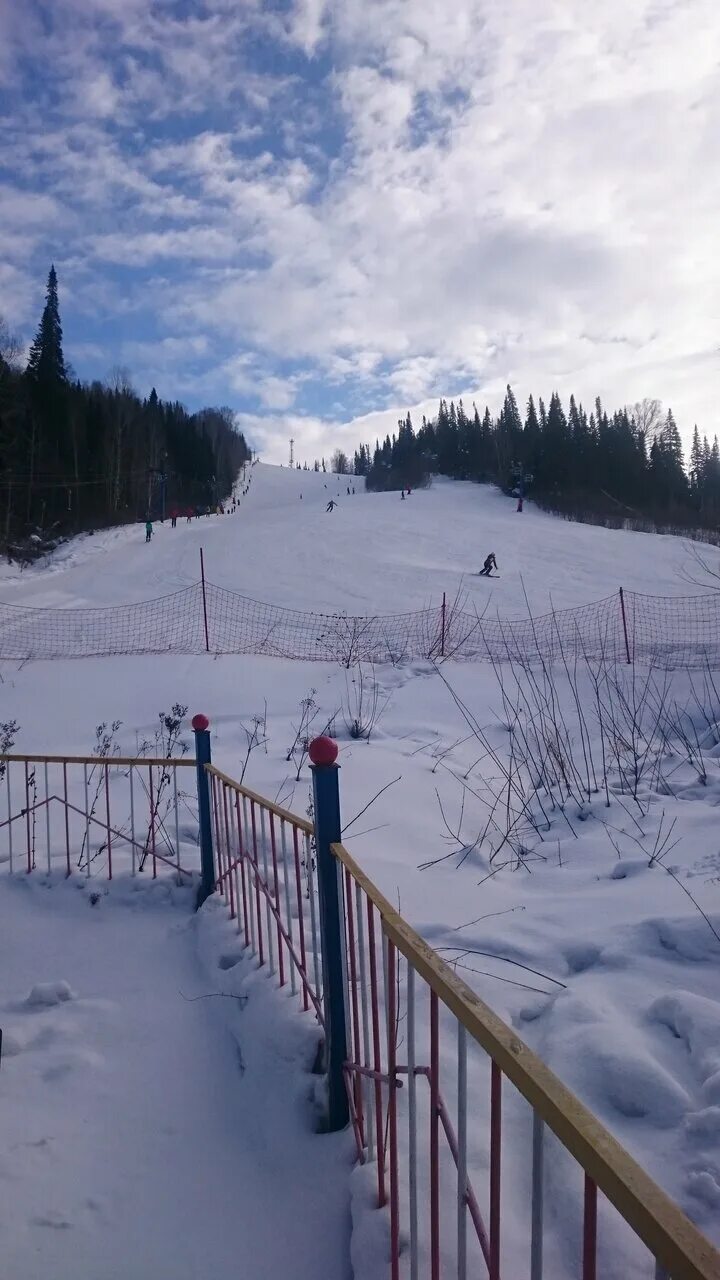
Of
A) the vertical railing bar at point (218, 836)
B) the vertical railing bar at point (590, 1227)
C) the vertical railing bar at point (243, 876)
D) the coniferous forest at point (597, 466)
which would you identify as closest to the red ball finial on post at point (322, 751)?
the vertical railing bar at point (590, 1227)

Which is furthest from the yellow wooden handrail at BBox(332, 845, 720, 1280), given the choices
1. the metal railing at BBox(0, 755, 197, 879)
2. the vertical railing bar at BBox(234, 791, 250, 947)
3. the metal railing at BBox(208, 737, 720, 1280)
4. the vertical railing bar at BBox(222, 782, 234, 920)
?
the metal railing at BBox(0, 755, 197, 879)

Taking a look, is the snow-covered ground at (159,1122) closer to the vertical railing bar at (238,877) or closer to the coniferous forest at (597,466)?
the vertical railing bar at (238,877)

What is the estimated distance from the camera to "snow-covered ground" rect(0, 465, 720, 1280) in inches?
101

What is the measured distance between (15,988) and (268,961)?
1.48m

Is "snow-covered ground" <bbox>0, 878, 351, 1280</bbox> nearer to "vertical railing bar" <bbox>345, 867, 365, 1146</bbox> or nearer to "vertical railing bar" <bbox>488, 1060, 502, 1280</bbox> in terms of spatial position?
"vertical railing bar" <bbox>345, 867, 365, 1146</bbox>

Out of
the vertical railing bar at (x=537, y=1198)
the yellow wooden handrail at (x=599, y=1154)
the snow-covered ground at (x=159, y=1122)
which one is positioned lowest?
the snow-covered ground at (x=159, y=1122)

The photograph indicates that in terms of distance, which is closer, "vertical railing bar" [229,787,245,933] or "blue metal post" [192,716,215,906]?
"vertical railing bar" [229,787,245,933]

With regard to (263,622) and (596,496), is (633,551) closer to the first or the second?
(263,622)

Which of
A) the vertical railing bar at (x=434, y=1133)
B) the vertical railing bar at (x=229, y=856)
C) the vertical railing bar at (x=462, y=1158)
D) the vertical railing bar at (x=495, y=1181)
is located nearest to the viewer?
the vertical railing bar at (x=495, y=1181)

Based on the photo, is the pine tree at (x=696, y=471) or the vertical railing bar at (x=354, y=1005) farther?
the pine tree at (x=696, y=471)

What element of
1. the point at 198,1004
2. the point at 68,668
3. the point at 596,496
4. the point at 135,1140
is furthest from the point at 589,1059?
the point at 596,496

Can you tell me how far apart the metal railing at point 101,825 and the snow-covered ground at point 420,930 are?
0.44 metres

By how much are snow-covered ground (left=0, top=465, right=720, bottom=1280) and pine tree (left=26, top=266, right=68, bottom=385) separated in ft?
140

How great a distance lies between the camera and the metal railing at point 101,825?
221 inches
